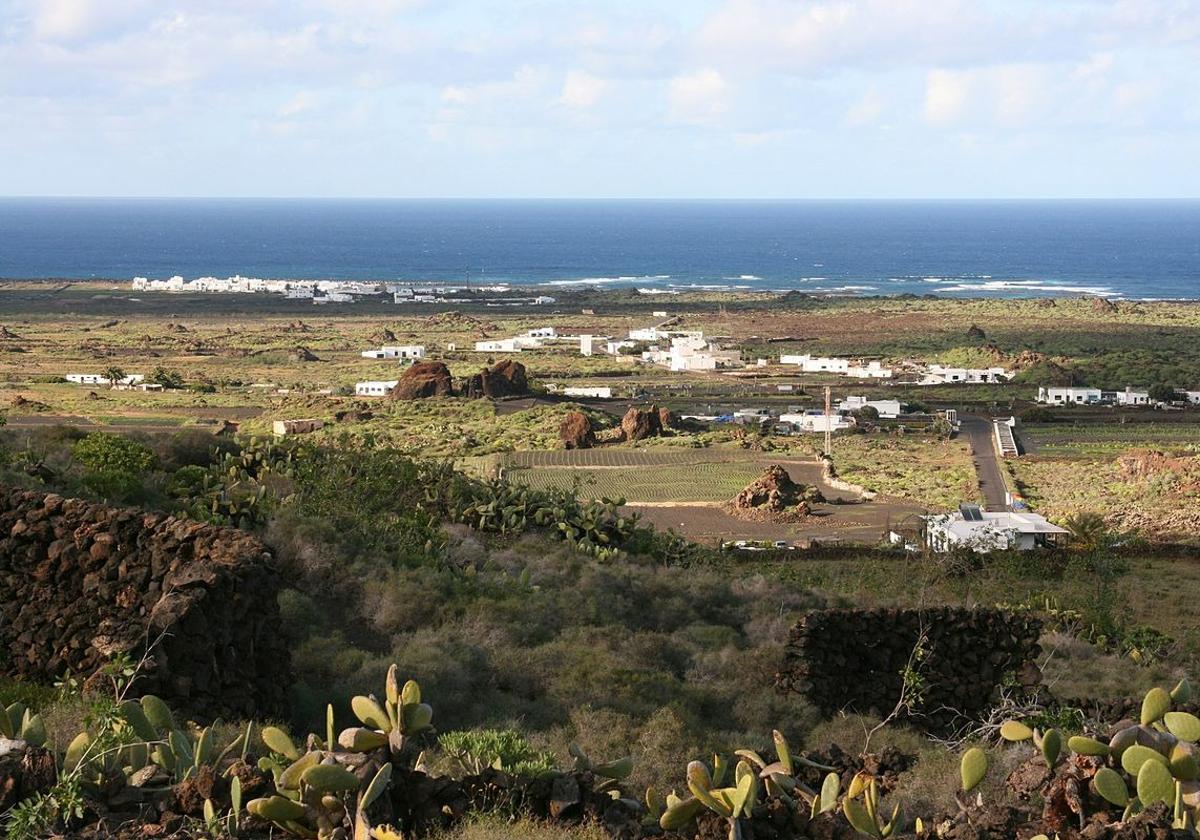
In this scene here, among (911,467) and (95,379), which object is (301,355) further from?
(911,467)

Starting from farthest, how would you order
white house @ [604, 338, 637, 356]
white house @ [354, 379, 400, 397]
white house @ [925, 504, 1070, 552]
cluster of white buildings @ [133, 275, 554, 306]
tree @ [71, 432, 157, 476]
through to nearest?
cluster of white buildings @ [133, 275, 554, 306] < white house @ [604, 338, 637, 356] < white house @ [354, 379, 400, 397] < white house @ [925, 504, 1070, 552] < tree @ [71, 432, 157, 476]

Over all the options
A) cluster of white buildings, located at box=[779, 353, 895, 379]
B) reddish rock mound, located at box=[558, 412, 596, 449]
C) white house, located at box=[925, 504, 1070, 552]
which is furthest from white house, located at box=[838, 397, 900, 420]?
white house, located at box=[925, 504, 1070, 552]

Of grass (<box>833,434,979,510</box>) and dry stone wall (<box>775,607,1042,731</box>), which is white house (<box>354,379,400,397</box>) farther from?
dry stone wall (<box>775,607,1042,731</box>)

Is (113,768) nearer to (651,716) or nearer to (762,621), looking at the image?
(651,716)

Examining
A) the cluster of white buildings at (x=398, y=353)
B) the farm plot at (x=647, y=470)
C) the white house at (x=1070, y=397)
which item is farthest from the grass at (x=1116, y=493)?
the cluster of white buildings at (x=398, y=353)

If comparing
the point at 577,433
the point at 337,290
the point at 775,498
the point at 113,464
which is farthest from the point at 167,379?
the point at 337,290

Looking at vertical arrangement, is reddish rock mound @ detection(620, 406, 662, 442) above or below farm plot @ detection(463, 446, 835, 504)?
above

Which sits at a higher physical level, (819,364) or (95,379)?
(819,364)

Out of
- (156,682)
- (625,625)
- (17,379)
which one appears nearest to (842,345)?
(17,379)
